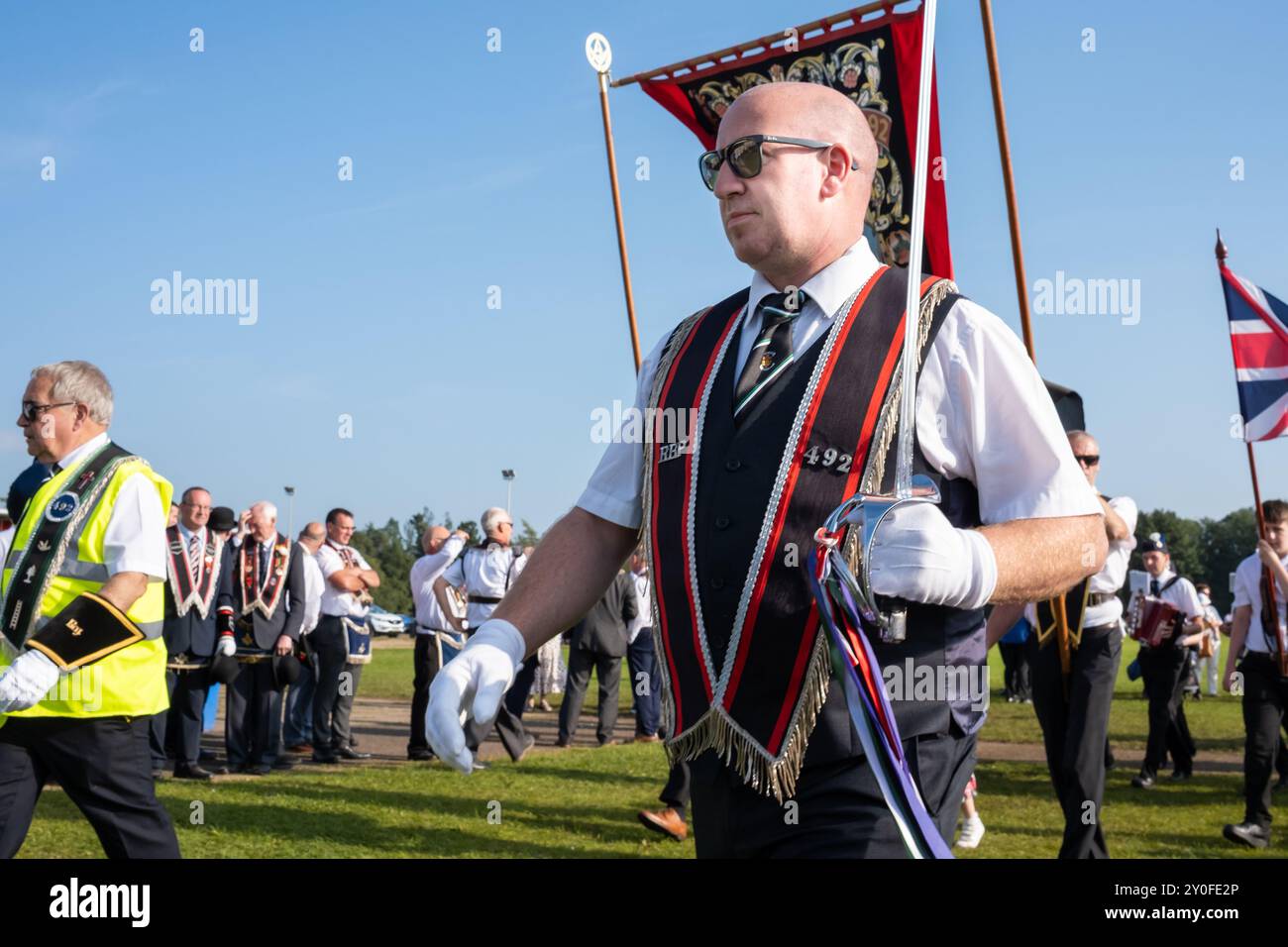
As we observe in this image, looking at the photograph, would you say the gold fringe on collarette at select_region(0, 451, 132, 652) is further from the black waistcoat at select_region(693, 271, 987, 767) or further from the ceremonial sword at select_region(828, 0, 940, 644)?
the ceremonial sword at select_region(828, 0, 940, 644)

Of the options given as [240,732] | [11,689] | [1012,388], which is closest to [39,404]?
[11,689]

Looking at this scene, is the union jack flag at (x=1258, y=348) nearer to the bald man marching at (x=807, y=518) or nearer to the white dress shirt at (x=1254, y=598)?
the white dress shirt at (x=1254, y=598)

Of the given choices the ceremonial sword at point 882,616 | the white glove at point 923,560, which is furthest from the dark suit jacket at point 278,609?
the white glove at point 923,560

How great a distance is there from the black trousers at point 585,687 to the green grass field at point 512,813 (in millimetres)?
550

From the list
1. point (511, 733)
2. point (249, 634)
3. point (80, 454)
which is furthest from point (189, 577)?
point (80, 454)

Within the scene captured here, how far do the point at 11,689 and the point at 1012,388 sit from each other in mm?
3680

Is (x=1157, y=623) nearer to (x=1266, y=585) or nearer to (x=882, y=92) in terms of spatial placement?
(x=1266, y=585)

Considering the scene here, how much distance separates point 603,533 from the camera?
8.84 feet

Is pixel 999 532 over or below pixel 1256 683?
over

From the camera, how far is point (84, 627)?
464 cm

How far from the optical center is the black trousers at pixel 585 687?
12461 millimetres

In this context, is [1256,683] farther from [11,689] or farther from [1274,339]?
[11,689]

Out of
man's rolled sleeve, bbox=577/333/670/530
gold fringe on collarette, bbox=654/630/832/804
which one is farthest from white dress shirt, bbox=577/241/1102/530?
man's rolled sleeve, bbox=577/333/670/530
